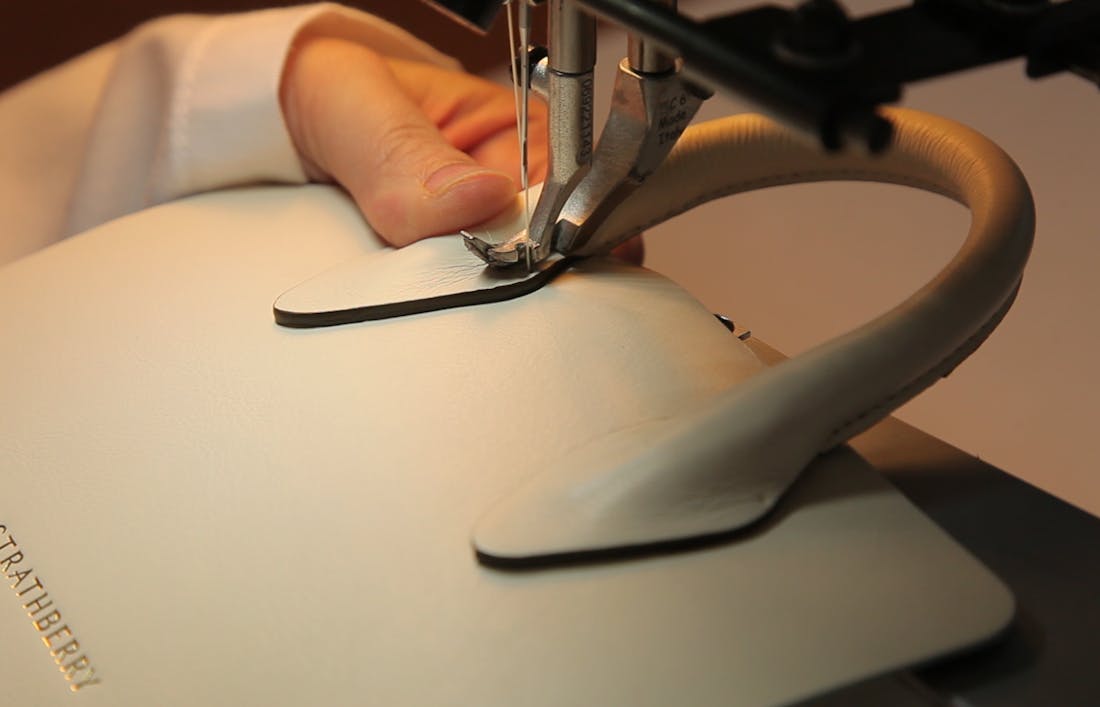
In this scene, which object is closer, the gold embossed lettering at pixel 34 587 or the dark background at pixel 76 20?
the gold embossed lettering at pixel 34 587

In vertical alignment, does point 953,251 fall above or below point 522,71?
below

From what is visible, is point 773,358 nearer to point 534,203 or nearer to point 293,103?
point 534,203

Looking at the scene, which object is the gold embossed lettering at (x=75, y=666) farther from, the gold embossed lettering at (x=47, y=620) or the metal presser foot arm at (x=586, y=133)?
the metal presser foot arm at (x=586, y=133)

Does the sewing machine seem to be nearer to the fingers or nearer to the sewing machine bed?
the sewing machine bed

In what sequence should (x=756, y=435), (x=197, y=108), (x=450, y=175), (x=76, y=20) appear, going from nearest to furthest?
(x=756, y=435), (x=450, y=175), (x=197, y=108), (x=76, y=20)

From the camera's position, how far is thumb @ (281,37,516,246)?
1.42 ft

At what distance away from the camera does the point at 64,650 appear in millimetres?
310

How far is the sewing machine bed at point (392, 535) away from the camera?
11.2 inches

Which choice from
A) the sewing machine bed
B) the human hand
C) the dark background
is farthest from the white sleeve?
the dark background

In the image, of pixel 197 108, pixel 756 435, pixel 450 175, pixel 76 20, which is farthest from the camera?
pixel 76 20

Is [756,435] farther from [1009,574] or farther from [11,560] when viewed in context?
[11,560]

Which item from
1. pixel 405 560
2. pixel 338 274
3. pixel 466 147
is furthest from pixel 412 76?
pixel 405 560

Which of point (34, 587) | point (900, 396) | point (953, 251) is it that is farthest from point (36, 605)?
point (953, 251)

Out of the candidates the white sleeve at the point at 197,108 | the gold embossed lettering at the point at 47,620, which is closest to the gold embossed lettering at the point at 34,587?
the gold embossed lettering at the point at 47,620
